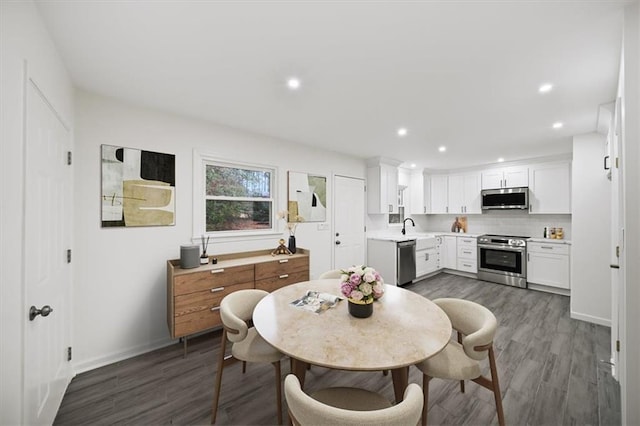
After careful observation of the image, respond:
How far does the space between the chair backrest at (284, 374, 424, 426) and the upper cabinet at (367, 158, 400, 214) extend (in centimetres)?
403

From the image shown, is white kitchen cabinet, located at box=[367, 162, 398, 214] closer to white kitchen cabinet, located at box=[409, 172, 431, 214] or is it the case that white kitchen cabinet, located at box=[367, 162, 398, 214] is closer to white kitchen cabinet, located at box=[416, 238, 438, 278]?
white kitchen cabinet, located at box=[416, 238, 438, 278]

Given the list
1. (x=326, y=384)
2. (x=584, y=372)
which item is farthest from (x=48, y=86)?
(x=584, y=372)

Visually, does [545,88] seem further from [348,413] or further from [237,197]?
[237,197]

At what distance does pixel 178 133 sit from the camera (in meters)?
2.82

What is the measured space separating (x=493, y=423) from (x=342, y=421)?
1531 mm

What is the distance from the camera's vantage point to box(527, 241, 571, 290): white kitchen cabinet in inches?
169

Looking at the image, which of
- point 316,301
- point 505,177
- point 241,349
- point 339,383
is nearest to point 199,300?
point 241,349

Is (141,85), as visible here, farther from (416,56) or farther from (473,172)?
(473,172)

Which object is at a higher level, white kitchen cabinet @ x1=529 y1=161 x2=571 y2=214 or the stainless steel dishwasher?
white kitchen cabinet @ x1=529 y1=161 x2=571 y2=214

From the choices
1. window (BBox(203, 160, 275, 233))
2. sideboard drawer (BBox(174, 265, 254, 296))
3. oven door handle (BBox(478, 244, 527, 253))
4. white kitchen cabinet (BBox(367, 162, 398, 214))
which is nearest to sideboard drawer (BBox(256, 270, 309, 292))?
sideboard drawer (BBox(174, 265, 254, 296))

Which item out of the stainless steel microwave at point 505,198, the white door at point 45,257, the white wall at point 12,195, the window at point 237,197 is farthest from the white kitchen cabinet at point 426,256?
A: the white wall at point 12,195

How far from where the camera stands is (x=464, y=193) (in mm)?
5785

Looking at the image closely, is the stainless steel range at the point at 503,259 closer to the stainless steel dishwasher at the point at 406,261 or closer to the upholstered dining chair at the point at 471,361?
the stainless steel dishwasher at the point at 406,261

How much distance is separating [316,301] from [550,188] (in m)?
5.18
